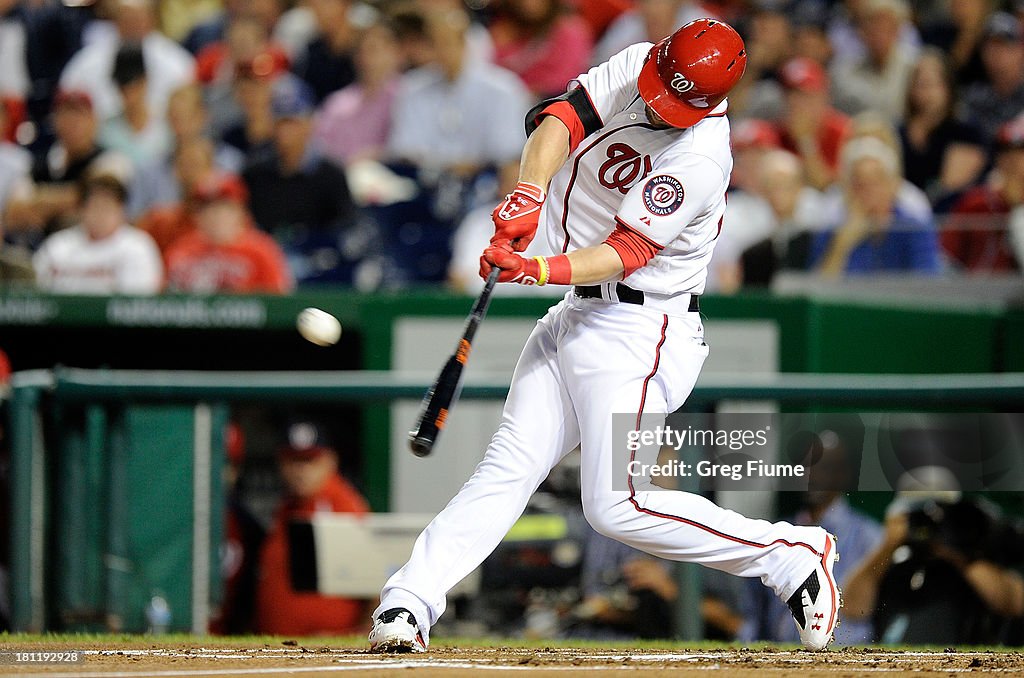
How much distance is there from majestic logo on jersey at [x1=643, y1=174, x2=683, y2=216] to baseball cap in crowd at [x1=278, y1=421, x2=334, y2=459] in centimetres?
267

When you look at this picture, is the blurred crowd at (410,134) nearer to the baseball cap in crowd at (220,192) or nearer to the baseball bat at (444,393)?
the baseball cap in crowd at (220,192)

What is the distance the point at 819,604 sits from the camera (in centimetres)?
404

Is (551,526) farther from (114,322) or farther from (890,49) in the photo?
(890,49)

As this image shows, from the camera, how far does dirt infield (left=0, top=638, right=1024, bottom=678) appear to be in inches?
140

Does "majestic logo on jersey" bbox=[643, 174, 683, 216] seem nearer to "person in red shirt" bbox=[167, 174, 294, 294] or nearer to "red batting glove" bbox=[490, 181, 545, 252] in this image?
"red batting glove" bbox=[490, 181, 545, 252]

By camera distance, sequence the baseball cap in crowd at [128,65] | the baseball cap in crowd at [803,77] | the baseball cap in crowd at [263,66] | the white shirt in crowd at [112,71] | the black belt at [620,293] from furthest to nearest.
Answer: the white shirt in crowd at [112,71] < the baseball cap in crowd at [128,65] < the baseball cap in crowd at [263,66] < the baseball cap in crowd at [803,77] < the black belt at [620,293]

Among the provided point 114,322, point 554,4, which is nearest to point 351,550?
point 114,322

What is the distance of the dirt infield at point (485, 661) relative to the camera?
3564 millimetres

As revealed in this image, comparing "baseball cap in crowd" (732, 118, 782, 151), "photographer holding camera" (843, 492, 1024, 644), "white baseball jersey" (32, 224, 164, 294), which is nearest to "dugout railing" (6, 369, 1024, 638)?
"photographer holding camera" (843, 492, 1024, 644)

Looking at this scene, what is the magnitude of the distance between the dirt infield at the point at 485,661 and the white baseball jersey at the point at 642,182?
1010mm

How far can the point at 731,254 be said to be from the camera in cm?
736

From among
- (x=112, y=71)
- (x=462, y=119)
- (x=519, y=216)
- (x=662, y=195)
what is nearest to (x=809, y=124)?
(x=462, y=119)

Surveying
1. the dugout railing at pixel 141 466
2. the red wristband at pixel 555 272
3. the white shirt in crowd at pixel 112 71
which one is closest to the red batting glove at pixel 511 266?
the red wristband at pixel 555 272

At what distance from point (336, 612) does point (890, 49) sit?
18.0 ft
